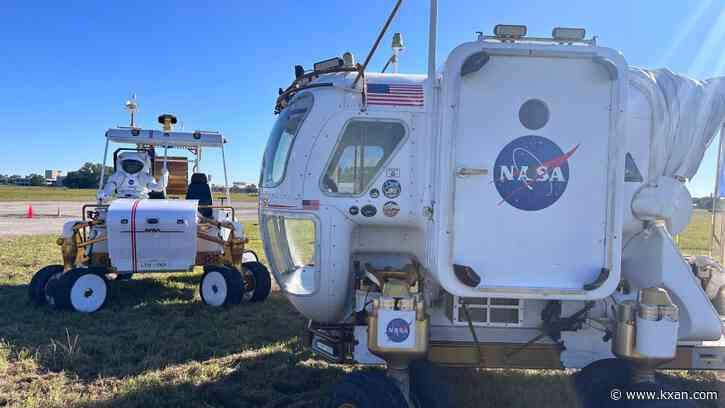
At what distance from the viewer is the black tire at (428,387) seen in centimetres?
326

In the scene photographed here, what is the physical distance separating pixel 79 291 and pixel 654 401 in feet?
21.4

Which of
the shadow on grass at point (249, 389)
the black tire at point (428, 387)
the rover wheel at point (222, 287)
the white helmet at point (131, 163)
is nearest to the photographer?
the black tire at point (428, 387)

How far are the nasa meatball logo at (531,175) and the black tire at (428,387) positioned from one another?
1.36m

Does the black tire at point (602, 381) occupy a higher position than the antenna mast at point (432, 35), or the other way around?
the antenna mast at point (432, 35)

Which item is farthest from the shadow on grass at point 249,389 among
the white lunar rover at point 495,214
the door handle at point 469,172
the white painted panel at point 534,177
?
the door handle at point 469,172

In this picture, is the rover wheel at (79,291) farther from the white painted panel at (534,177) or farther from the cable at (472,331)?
the white painted panel at (534,177)

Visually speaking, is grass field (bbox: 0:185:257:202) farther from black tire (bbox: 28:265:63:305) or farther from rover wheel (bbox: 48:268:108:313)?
rover wheel (bbox: 48:268:108:313)

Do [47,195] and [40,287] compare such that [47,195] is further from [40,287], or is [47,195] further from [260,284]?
[260,284]

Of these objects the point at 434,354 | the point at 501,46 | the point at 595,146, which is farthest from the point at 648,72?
the point at 434,354

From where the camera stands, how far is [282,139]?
4.13 meters

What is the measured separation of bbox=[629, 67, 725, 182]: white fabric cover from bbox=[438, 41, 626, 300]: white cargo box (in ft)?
3.05

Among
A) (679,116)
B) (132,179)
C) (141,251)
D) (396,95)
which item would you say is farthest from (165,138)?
(679,116)

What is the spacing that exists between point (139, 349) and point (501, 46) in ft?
15.4

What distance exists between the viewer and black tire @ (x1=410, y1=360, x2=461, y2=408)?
128 inches
